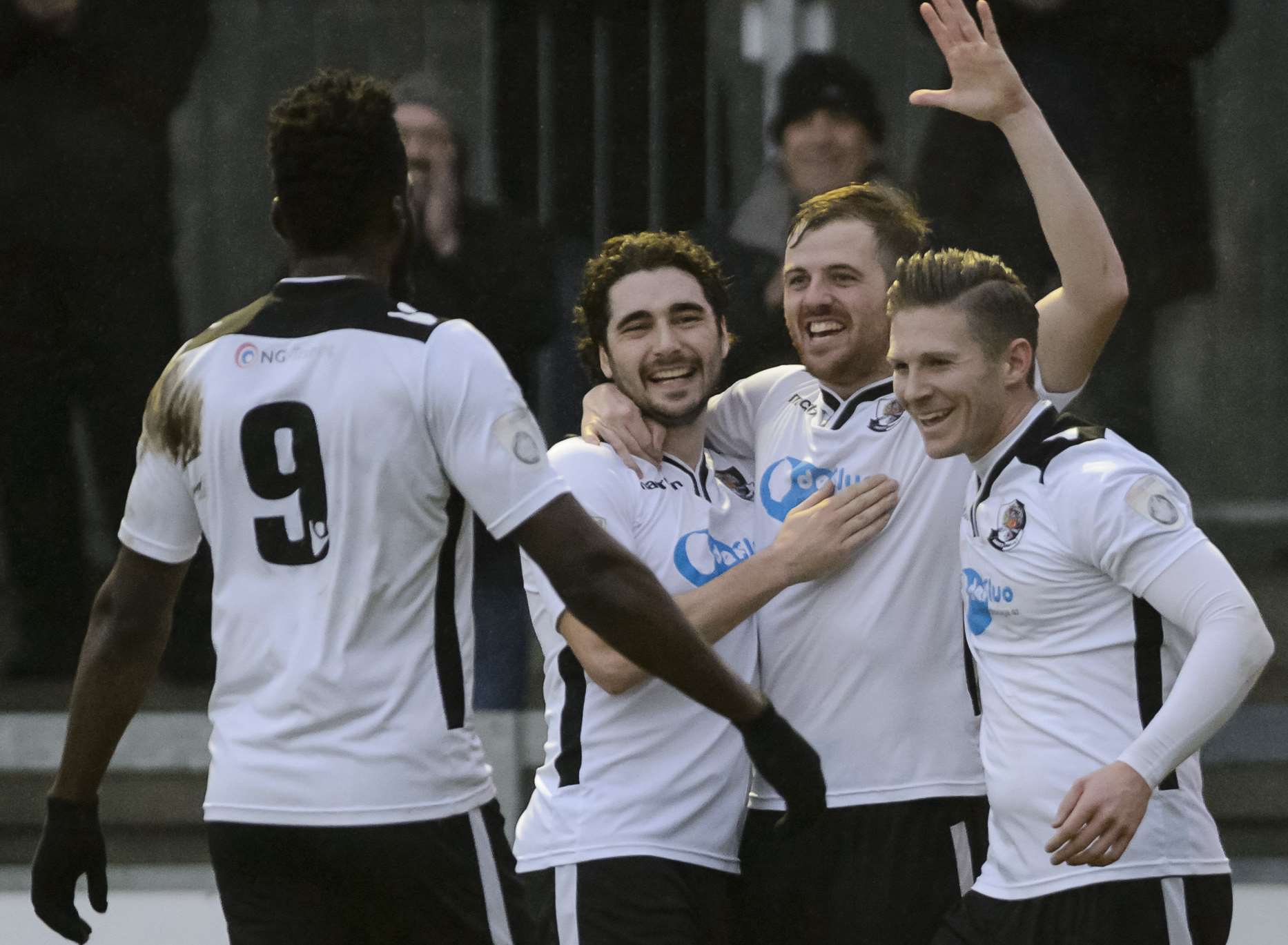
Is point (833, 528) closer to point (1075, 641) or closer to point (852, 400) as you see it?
point (852, 400)

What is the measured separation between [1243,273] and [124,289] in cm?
370

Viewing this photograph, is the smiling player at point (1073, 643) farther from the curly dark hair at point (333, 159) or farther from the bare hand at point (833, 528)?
the curly dark hair at point (333, 159)

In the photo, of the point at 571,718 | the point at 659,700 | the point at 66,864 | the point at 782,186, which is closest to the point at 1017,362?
the point at 659,700

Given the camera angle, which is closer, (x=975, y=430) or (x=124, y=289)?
(x=975, y=430)

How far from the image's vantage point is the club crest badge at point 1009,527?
325 centimetres

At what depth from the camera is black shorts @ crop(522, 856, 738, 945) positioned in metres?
3.42

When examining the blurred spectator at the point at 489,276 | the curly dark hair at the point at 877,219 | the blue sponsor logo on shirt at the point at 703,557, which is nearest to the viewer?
the blue sponsor logo on shirt at the point at 703,557

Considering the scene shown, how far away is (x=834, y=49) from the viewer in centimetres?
589

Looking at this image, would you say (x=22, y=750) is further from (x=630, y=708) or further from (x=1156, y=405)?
(x=1156, y=405)

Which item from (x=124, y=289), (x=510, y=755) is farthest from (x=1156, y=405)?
(x=124, y=289)

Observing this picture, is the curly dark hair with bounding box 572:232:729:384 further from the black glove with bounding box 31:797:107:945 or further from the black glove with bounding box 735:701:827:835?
the black glove with bounding box 31:797:107:945

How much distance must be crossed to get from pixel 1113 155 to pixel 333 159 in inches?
142

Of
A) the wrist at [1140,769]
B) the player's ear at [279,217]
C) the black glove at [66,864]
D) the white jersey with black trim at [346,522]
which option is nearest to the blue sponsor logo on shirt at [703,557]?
the white jersey with black trim at [346,522]

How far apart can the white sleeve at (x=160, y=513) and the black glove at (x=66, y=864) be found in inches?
18.1
